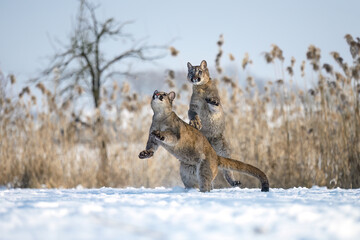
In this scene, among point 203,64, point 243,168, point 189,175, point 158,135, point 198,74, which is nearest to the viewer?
point 158,135

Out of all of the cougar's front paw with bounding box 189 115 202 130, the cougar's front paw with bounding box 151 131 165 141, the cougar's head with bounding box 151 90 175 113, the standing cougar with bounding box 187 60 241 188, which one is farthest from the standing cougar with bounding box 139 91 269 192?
the standing cougar with bounding box 187 60 241 188

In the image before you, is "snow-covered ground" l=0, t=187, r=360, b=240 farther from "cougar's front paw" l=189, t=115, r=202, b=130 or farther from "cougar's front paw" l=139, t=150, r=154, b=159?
"cougar's front paw" l=189, t=115, r=202, b=130

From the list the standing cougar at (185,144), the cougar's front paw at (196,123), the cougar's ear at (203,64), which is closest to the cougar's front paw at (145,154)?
the standing cougar at (185,144)

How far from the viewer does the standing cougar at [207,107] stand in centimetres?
500

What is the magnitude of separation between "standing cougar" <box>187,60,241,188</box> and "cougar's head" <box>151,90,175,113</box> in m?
0.51

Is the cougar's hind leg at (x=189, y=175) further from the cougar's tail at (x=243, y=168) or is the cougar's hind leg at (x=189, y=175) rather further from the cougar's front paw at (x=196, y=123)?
the cougar's front paw at (x=196, y=123)

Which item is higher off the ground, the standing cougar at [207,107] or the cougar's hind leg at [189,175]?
the standing cougar at [207,107]

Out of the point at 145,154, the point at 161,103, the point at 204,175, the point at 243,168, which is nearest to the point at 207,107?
the point at 243,168

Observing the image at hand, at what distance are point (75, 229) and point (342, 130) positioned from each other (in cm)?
639

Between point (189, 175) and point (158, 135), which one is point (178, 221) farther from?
point (189, 175)

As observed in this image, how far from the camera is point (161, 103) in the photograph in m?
4.35

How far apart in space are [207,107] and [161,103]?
3.21ft

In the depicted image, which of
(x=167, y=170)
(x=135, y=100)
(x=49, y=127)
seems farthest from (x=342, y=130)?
(x=49, y=127)

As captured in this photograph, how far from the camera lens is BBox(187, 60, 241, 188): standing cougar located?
16.4 feet
